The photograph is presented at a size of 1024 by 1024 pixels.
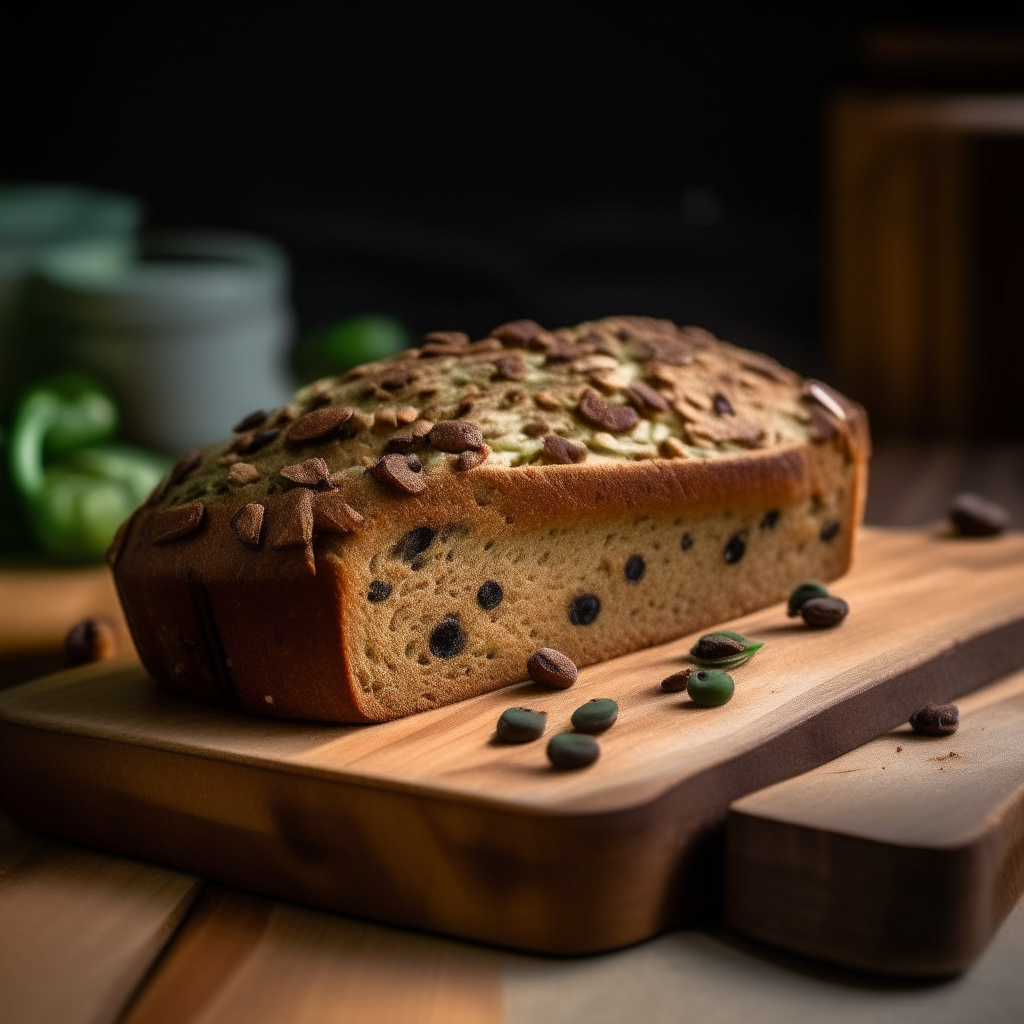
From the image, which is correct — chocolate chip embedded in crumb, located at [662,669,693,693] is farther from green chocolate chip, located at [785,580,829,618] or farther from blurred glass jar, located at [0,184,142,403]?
blurred glass jar, located at [0,184,142,403]

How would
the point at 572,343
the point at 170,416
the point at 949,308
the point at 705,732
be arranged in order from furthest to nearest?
the point at 949,308
the point at 170,416
the point at 572,343
the point at 705,732

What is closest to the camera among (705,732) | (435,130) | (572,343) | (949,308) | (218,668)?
(705,732)

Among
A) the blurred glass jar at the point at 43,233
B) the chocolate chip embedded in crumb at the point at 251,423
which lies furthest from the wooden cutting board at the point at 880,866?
the blurred glass jar at the point at 43,233

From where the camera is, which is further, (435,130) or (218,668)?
(435,130)

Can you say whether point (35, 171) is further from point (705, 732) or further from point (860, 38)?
point (705, 732)

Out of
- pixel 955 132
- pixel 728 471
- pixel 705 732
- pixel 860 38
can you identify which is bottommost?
pixel 705 732

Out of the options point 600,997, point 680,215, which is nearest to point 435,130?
point 680,215
